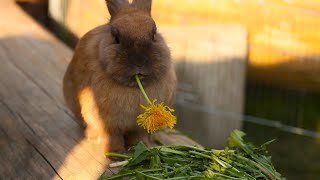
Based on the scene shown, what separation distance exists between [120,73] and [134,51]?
15 cm

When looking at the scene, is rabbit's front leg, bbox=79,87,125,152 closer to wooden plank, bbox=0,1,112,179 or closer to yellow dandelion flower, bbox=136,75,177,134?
wooden plank, bbox=0,1,112,179

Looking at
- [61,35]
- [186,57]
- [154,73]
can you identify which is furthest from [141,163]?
[61,35]

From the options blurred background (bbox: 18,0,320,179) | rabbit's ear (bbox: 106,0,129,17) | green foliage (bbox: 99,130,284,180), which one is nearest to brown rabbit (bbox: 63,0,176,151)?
rabbit's ear (bbox: 106,0,129,17)

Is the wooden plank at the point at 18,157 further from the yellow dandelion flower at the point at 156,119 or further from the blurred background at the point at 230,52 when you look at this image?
the blurred background at the point at 230,52

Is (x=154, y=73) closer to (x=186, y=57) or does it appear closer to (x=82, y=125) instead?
(x=82, y=125)

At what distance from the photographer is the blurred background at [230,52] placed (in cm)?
561

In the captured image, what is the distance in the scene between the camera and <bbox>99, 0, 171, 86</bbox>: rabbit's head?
10.5 feet

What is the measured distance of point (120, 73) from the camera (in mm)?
3268

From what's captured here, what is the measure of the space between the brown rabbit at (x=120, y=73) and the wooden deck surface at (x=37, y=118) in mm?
182

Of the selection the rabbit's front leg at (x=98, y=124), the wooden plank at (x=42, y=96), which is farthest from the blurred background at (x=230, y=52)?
the rabbit's front leg at (x=98, y=124)

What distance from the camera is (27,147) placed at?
358 centimetres

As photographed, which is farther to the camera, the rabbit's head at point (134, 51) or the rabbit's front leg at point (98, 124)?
the rabbit's front leg at point (98, 124)

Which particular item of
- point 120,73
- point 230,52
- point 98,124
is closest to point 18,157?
point 98,124

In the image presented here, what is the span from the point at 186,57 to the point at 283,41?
0.86m
